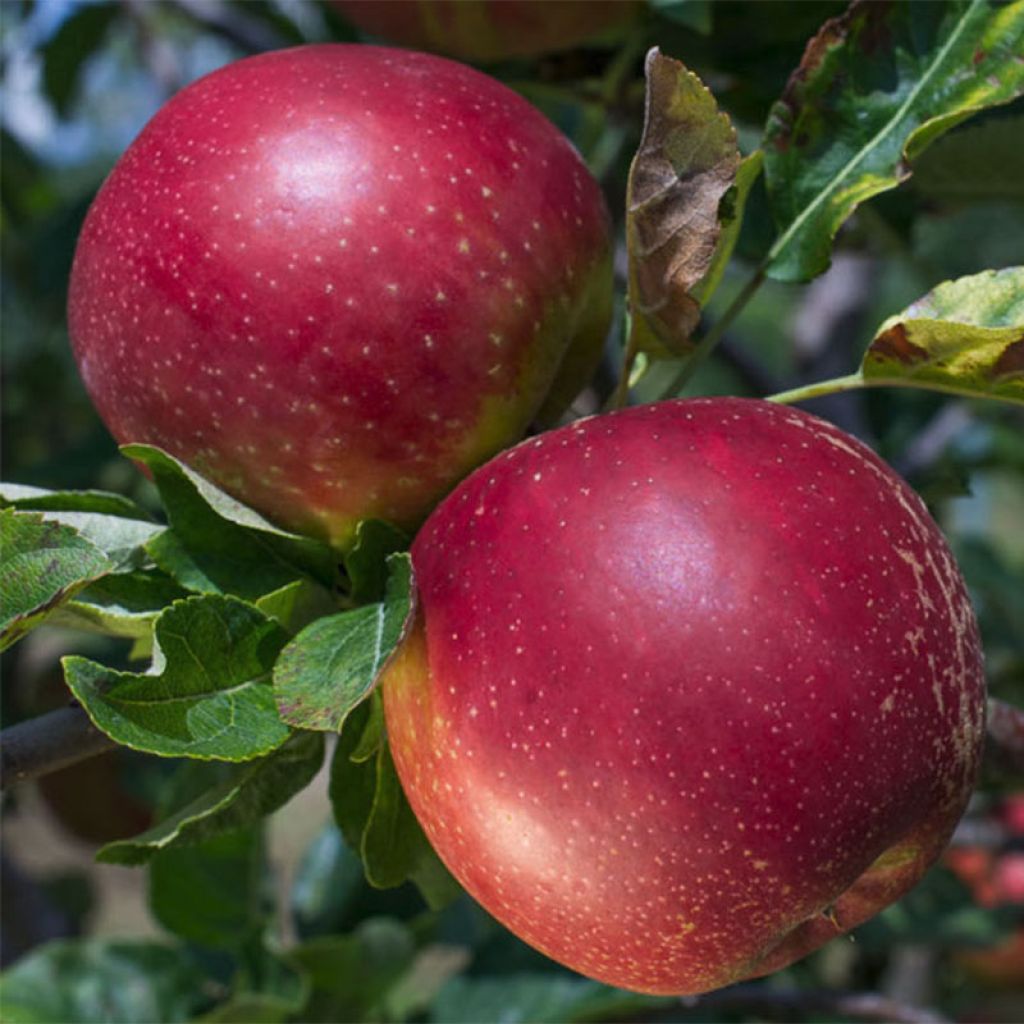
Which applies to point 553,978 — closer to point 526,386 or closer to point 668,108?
point 526,386

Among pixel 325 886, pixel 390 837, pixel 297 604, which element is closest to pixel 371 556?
pixel 297 604

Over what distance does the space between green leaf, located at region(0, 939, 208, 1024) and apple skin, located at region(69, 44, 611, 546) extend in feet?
1.76

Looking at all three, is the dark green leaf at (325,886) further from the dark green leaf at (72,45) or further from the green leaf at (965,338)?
the dark green leaf at (72,45)

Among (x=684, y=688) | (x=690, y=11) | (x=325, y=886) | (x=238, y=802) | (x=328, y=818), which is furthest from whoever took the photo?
(x=328, y=818)

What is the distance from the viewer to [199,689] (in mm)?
604

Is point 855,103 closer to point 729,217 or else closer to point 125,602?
point 729,217

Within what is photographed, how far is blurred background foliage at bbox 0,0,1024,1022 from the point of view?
0.99m

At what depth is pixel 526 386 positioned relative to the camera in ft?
2.22

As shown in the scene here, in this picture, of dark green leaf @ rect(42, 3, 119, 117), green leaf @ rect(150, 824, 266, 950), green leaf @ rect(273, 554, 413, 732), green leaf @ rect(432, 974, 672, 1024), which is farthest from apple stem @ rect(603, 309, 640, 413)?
dark green leaf @ rect(42, 3, 119, 117)

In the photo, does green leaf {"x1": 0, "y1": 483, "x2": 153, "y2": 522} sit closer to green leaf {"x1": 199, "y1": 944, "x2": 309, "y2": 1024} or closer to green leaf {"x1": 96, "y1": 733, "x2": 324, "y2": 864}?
green leaf {"x1": 96, "y1": 733, "x2": 324, "y2": 864}

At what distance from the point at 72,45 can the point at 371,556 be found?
118cm

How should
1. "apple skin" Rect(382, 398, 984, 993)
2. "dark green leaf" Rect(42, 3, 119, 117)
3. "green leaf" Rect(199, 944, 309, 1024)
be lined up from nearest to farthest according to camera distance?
"apple skin" Rect(382, 398, 984, 993), "green leaf" Rect(199, 944, 309, 1024), "dark green leaf" Rect(42, 3, 119, 117)

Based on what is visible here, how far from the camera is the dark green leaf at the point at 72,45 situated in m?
1.61

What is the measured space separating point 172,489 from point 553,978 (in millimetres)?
596
